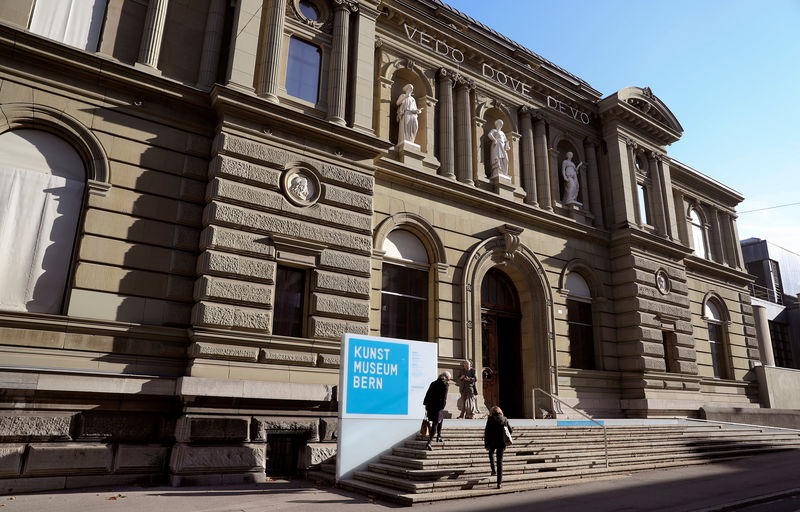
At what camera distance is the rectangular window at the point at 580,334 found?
22.5 metres

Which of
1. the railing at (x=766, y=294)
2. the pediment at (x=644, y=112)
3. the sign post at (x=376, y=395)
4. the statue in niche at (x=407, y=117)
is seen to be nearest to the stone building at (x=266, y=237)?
the statue in niche at (x=407, y=117)

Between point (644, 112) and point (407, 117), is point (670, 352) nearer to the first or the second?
point (644, 112)

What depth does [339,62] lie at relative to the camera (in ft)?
57.7

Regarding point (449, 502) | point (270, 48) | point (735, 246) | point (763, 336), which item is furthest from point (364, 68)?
point (763, 336)

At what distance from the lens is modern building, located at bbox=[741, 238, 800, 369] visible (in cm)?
3766

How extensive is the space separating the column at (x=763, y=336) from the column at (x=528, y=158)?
20.9 meters

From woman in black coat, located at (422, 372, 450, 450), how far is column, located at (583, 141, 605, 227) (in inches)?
612

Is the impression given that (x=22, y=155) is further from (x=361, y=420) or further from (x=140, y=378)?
(x=361, y=420)

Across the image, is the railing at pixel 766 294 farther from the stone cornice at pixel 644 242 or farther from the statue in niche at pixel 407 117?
the statue in niche at pixel 407 117

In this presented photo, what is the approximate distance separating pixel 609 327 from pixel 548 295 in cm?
408

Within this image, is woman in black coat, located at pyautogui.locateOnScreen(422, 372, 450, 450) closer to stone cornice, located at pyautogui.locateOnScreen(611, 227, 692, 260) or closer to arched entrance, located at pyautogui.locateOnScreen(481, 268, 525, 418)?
arched entrance, located at pyautogui.locateOnScreen(481, 268, 525, 418)

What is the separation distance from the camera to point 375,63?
1998cm

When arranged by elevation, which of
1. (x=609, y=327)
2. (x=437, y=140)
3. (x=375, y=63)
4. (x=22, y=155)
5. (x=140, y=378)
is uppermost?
(x=375, y=63)

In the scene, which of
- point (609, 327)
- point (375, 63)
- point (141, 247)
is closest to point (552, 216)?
point (609, 327)
